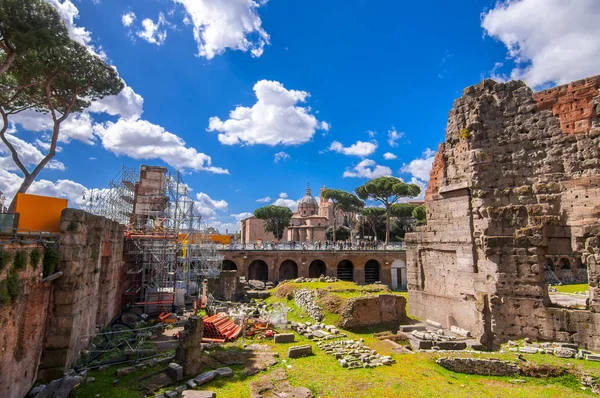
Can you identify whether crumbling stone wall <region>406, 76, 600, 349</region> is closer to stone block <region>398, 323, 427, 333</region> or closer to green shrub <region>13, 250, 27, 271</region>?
stone block <region>398, 323, 427, 333</region>

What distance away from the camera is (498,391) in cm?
709

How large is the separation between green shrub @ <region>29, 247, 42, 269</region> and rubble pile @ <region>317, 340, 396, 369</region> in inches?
292

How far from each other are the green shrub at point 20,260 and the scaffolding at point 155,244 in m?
9.29

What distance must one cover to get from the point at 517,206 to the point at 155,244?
50.8ft

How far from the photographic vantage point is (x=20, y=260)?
20.7 feet

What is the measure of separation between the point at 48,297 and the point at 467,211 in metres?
12.0

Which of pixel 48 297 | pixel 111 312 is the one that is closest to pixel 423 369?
pixel 48 297

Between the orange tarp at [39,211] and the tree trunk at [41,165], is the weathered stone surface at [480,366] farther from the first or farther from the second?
the tree trunk at [41,165]

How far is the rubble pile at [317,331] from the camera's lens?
11.8 m

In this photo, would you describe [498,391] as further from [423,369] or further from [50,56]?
[50,56]

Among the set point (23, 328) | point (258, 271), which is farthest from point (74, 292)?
point (258, 271)

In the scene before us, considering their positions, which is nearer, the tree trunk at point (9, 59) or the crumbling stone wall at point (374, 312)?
the tree trunk at point (9, 59)

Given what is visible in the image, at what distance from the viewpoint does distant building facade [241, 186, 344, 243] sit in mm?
54500

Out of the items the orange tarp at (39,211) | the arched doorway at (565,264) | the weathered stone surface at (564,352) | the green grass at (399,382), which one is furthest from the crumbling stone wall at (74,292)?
the arched doorway at (565,264)
